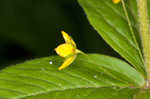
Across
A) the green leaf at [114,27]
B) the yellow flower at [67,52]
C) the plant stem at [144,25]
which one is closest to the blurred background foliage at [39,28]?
the green leaf at [114,27]

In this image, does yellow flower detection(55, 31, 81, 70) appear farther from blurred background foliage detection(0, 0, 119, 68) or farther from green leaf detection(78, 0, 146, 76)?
blurred background foliage detection(0, 0, 119, 68)

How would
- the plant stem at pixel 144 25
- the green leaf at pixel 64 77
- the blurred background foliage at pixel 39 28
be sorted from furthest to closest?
the blurred background foliage at pixel 39 28 → the green leaf at pixel 64 77 → the plant stem at pixel 144 25

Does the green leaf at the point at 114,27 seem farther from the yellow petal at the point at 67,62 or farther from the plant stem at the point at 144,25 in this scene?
the yellow petal at the point at 67,62

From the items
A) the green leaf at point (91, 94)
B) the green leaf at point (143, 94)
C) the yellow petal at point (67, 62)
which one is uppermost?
the yellow petal at point (67, 62)

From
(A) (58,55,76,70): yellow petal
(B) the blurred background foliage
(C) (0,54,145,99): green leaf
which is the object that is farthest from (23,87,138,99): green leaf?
(B) the blurred background foliage

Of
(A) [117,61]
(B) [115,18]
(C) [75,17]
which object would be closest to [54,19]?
(C) [75,17]

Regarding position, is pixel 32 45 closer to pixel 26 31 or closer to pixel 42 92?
pixel 26 31
